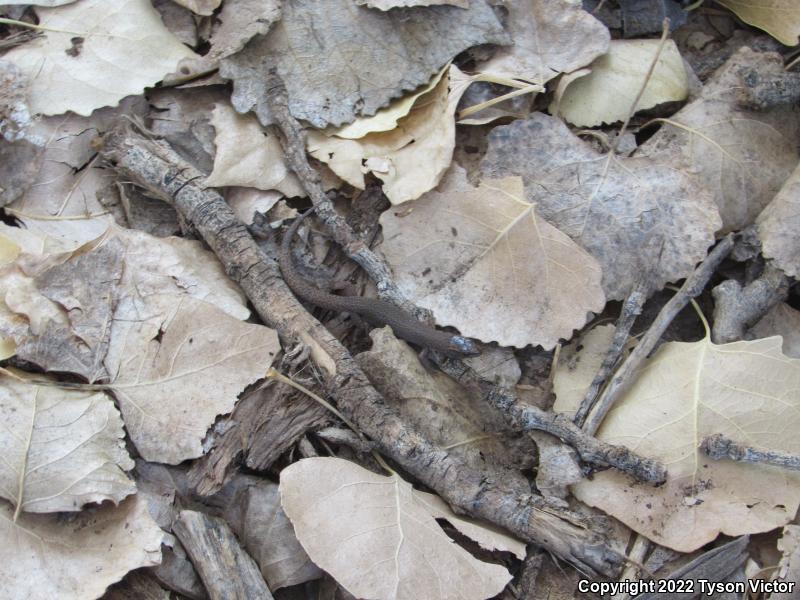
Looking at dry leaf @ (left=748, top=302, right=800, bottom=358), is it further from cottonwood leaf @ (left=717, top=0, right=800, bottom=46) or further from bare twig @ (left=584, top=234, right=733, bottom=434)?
cottonwood leaf @ (left=717, top=0, right=800, bottom=46)

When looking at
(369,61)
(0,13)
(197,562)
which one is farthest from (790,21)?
(0,13)

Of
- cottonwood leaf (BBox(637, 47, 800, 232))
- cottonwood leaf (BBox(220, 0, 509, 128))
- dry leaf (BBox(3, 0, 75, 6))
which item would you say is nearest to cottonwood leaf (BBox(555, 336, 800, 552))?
cottonwood leaf (BBox(637, 47, 800, 232))

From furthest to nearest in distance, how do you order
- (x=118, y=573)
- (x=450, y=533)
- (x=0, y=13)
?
(x=0, y=13) < (x=450, y=533) < (x=118, y=573)

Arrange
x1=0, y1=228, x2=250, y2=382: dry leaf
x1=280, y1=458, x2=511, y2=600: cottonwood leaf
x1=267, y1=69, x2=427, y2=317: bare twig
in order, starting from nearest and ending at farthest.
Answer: x1=280, y1=458, x2=511, y2=600: cottonwood leaf < x1=0, y1=228, x2=250, y2=382: dry leaf < x1=267, y1=69, x2=427, y2=317: bare twig

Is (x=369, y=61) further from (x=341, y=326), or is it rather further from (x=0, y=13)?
(x=0, y=13)

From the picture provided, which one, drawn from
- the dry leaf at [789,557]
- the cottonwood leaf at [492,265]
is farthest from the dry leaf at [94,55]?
the dry leaf at [789,557]

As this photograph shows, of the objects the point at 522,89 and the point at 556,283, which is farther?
the point at 522,89

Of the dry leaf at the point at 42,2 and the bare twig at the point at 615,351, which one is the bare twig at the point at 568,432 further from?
the dry leaf at the point at 42,2

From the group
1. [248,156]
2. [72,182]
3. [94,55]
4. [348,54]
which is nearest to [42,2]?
[94,55]

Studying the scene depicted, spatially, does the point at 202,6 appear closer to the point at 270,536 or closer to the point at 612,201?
the point at 612,201
